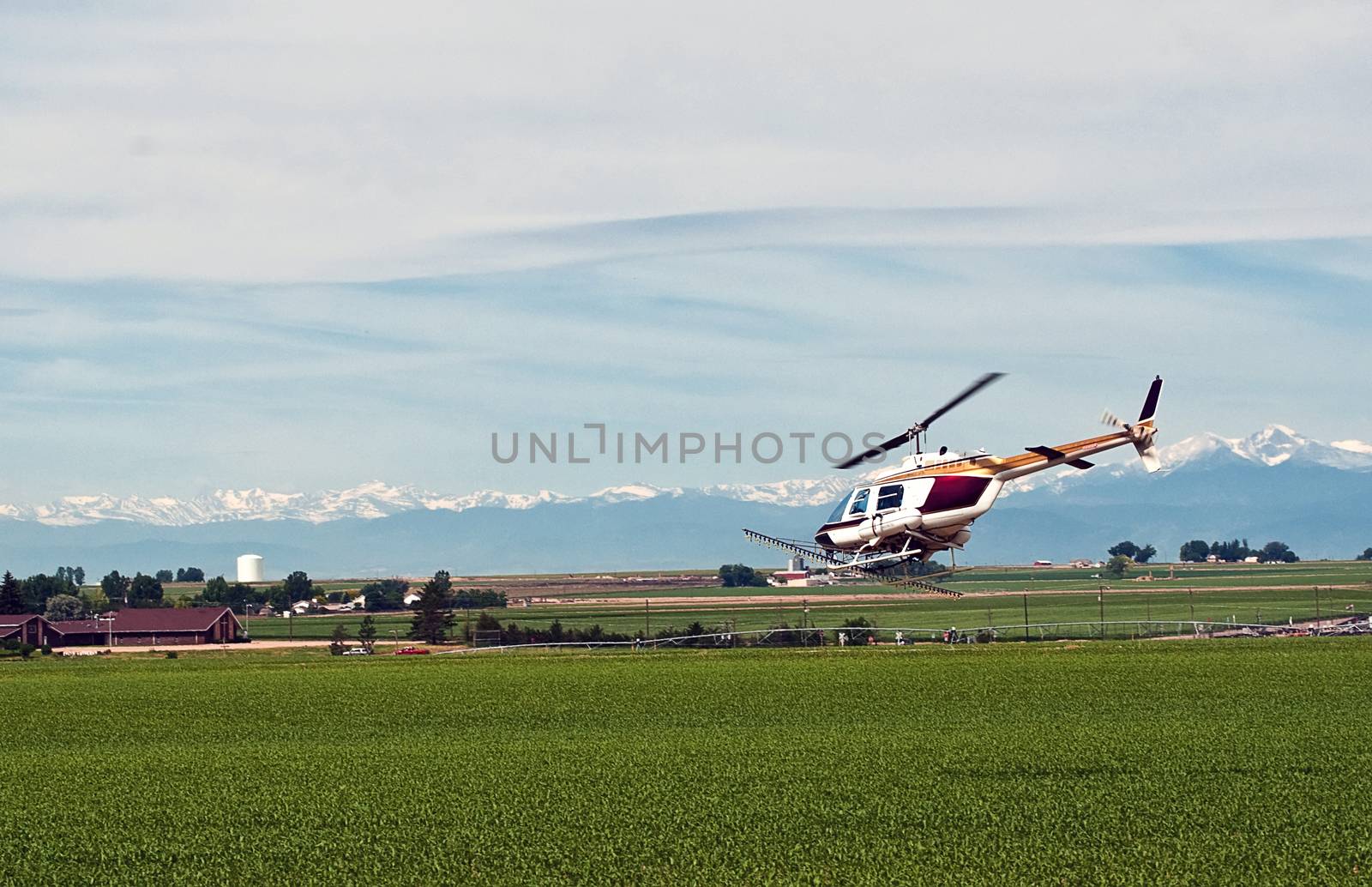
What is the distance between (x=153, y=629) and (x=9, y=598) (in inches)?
841

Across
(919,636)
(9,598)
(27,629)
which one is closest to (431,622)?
(919,636)

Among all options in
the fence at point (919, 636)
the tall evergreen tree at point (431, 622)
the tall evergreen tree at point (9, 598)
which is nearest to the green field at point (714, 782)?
the fence at point (919, 636)

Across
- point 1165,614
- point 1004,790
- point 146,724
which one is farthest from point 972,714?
point 1165,614

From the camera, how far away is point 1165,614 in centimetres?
12594

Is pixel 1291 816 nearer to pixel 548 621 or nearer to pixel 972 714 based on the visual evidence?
pixel 972 714

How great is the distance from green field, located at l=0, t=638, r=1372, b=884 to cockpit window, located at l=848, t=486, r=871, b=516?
5.22 m

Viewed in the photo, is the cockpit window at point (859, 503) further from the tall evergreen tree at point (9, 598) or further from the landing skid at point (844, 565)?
the tall evergreen tree at point (9, 598)

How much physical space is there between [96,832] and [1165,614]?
11255cm

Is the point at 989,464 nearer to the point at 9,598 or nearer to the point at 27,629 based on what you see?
the point at 27,629

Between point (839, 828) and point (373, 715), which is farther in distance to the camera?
point (373, 715)

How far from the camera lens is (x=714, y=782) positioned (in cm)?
2786

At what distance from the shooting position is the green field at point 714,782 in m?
21.2

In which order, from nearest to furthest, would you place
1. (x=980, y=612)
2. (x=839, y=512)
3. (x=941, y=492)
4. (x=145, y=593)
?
(x=941, y=492)
(x=839, y=512)
(x=980, y=612)
(x=145, y=593)

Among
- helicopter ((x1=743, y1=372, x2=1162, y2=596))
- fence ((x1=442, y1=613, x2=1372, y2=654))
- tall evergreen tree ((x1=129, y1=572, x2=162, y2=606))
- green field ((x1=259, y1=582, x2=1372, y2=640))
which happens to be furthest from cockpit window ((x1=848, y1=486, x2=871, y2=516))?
tall evergreen tree ((x1=129, y1=572, x2=162, y2=606))
